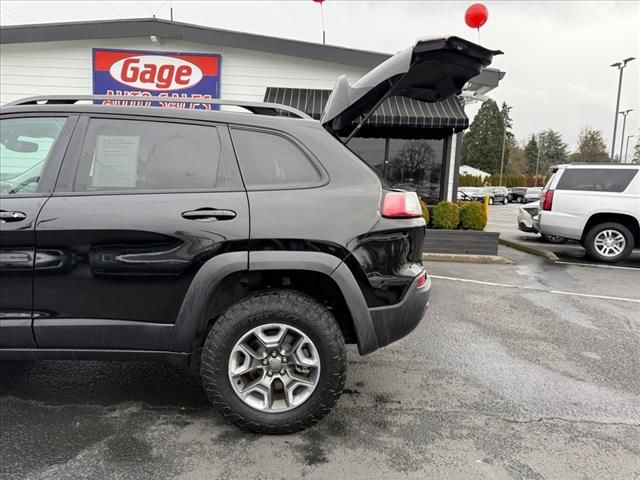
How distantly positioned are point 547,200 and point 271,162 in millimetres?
8018

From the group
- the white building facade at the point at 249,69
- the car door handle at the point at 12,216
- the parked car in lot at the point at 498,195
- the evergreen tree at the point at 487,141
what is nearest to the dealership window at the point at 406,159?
the white building facade at the point at 249,69

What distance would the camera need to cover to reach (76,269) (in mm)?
2332

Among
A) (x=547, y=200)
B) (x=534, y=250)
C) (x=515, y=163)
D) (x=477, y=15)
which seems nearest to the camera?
(x=477, y=15)

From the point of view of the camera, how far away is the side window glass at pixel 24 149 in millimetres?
2441

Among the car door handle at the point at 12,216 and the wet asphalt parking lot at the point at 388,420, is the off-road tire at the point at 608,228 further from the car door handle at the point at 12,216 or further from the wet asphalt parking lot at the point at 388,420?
the car door handle at the point at 12,216

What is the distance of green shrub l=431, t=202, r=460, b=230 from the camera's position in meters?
8.26

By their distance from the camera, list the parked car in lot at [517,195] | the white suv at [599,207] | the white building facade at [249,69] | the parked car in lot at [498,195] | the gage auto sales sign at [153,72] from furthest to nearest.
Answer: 1. the parked car in lot at [517,195]
2. the parked car in lot at [498,195]
3. the gage auto sales sign at [153,72]
4. the white building facade at [249,69]
5. the white suv at [599,207]

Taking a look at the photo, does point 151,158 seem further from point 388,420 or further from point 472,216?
point 472,216

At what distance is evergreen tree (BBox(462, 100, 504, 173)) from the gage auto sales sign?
229 ft

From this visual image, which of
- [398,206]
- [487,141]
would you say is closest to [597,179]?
[398,206]

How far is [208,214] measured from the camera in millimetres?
2357

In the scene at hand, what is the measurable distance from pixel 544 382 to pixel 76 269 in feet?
10.7

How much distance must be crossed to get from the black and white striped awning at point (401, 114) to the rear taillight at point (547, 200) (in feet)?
7.33

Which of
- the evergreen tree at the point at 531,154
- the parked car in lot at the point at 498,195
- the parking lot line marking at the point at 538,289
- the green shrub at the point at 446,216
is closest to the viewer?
the parking lot line marking at the point at 538,289
